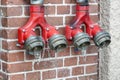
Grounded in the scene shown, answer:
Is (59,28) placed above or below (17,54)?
above

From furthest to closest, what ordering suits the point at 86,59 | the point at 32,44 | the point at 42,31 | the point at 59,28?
the point at 86,59
the point at 59,28
the point at 42,31
the point at 32,44

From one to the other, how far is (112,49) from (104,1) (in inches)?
16.2

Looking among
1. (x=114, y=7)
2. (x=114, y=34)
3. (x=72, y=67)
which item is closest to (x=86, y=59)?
(x=72, y=67)

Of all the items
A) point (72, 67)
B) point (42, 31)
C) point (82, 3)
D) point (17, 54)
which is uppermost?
point (82, 3)

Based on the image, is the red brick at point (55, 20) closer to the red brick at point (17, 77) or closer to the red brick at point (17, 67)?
the red brick at point (17, 67)

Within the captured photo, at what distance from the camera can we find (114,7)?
2.65 m

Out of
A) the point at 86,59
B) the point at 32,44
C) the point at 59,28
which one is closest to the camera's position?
the point at 32,44

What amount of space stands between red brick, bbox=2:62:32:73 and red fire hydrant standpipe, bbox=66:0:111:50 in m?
Answer: 0.38

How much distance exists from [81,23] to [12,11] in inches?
21.9

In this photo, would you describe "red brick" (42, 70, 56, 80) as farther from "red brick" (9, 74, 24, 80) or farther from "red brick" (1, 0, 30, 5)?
"red brick" (1, 0, 30, 5)

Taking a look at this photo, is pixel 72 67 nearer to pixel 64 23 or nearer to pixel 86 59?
pixel 86 59


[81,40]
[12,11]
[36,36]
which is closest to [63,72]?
[81,40]

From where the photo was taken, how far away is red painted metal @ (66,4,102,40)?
7.86 feet

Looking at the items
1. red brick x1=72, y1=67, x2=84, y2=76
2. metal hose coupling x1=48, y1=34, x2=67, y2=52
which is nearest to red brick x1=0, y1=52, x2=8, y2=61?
metal hose coupling x1=48, y1=34, x2=67, y2=52
